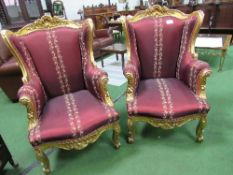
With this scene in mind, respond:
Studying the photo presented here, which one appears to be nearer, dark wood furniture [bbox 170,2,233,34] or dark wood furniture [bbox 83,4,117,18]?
dark wood furniture [bbox 170,2,233,34]

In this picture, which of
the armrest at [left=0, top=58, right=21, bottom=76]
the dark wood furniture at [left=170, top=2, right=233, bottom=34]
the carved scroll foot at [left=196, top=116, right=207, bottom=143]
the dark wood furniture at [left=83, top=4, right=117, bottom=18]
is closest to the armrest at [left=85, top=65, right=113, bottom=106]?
the carved scroll foot at [left=196, top=116, right=207, bottom=143]

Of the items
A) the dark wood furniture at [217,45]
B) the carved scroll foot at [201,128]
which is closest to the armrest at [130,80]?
the carved scroll foot at [201,128]

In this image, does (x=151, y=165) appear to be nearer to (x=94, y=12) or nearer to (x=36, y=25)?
(x=36, y=25)

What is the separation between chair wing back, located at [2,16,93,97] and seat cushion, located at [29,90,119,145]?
16 centimetres

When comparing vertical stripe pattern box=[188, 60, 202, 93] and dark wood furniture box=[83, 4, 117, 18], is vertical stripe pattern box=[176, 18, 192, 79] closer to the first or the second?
vertical stripe pattern box=[188, 60, 202, 93]

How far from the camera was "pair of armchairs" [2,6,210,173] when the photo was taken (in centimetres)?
129

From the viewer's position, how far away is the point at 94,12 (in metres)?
5.65

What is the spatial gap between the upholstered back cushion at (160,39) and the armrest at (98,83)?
0.47 meters

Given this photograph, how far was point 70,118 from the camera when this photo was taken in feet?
4.31

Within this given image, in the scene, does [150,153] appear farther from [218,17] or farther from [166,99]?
[218,17]

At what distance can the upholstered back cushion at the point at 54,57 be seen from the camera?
4.92 ft

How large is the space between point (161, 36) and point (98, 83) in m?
0.70

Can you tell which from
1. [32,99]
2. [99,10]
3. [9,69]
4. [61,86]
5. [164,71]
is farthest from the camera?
[99,10]

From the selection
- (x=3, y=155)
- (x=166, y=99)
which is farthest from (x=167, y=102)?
(x=3, y=155)
